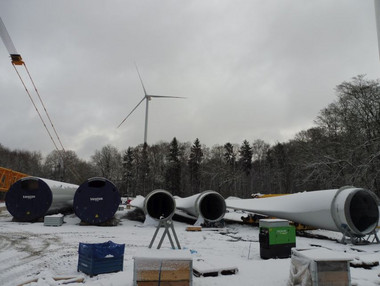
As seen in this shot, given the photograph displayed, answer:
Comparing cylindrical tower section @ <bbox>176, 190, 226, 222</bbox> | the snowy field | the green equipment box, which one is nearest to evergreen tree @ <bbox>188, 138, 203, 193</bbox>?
cylindrical tower section @ <bbox>176, 190, 226, 222</bbox>

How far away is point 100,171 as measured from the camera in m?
76.9

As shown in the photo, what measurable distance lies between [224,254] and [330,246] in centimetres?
474

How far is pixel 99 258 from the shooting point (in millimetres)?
7195

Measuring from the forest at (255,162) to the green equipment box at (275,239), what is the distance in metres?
16.7

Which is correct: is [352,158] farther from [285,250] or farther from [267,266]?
[267,266]

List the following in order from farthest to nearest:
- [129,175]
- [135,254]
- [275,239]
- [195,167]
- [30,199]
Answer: [129,175] < [195,167] < [30,199] < [275,239] < [135,254]

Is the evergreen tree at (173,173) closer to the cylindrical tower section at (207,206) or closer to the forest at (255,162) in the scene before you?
the forest at (255,162)

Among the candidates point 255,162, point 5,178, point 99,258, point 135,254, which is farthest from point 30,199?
point 255,162

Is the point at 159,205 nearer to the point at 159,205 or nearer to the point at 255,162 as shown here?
the point at 159,205

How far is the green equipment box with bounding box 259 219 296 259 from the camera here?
32.7ft

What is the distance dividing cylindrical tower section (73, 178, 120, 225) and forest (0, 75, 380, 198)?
18348 millimetres

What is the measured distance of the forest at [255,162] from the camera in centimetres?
2912

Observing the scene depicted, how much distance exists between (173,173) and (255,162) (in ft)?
76.1

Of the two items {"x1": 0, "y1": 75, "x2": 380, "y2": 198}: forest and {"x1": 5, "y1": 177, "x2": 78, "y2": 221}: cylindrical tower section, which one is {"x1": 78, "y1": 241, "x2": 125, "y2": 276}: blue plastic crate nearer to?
{"x1": 5, "y1": 177, "x2": 78, "y2": 221}: cylindrical tower section
